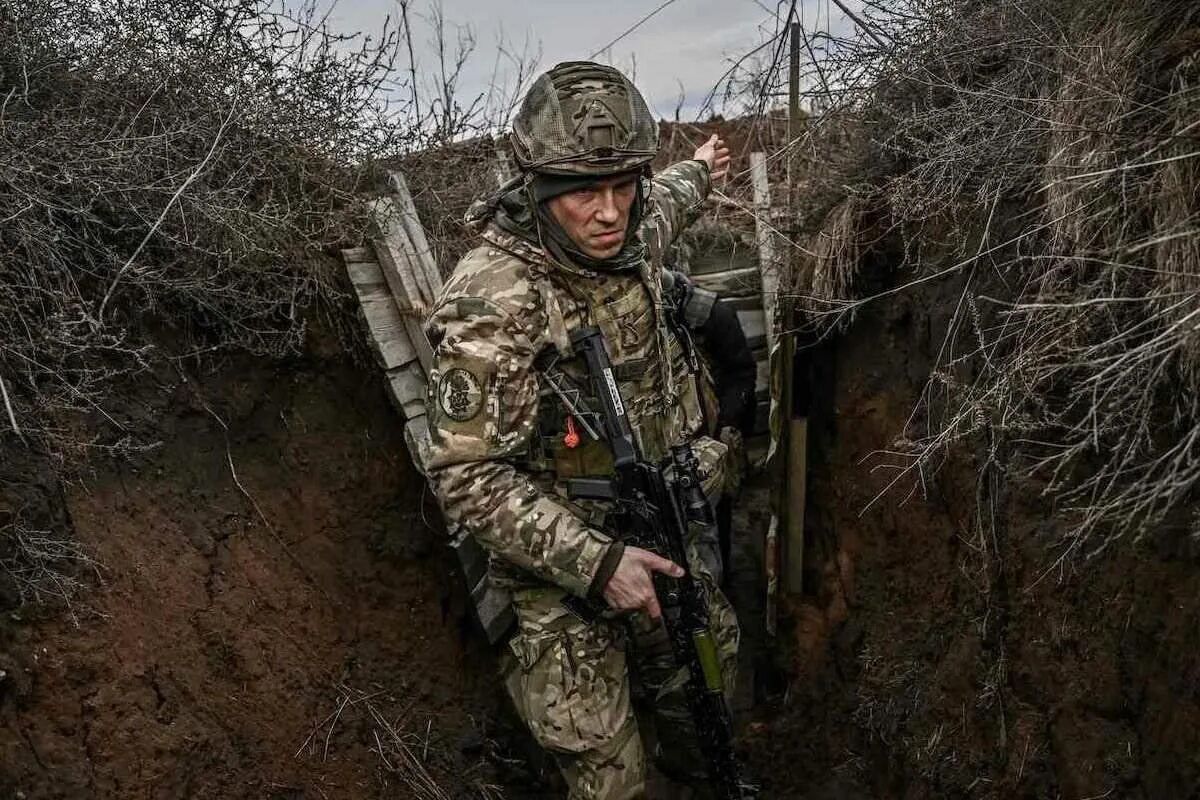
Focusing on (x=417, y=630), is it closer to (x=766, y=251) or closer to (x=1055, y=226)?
(x=766, y=251)

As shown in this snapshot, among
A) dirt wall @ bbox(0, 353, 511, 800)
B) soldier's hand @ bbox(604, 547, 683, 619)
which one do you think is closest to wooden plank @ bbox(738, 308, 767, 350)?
dirt wall @ bbox(0, 353, 511, 800)

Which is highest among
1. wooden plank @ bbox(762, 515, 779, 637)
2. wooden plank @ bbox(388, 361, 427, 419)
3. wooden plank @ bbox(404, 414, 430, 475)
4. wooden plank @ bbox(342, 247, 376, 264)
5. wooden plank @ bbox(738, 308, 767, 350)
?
wooden plank @ bbox(342, 247, 376, 264)

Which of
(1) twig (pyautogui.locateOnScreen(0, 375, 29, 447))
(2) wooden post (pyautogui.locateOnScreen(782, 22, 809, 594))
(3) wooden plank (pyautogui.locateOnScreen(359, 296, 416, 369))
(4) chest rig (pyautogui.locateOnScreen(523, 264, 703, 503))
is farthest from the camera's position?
(2) wooden post (pyautogui.locateOnScreen(782, 22, 809, 594))

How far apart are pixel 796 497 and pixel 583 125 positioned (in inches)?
83.3

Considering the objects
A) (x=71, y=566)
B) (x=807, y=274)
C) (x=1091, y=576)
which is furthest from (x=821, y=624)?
(x=71, y=566)

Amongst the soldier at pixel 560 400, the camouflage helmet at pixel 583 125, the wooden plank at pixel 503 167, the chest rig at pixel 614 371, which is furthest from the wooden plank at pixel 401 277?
the camouflage helmet at pixel 583 125

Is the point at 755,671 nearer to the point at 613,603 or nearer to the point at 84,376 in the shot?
the point at 613,603

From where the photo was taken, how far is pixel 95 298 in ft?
10.5

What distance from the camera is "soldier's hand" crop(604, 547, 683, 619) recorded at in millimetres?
2775

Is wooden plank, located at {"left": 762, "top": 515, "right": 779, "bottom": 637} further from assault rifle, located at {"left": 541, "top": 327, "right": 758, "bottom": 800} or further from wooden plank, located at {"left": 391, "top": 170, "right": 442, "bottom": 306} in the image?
wooden plank, located at {"left": 391, "top": 170, "right": 442, "bottom": 306}

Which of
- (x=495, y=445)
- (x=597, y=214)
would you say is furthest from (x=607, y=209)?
(x=495, y=445)

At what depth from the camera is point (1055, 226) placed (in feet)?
8.33

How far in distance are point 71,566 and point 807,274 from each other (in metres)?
2.96

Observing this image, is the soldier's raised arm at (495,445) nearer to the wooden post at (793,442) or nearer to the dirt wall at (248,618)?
the dirt wall at (248,618)
